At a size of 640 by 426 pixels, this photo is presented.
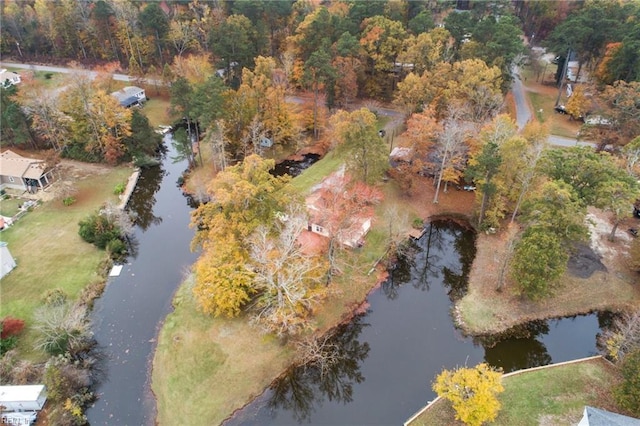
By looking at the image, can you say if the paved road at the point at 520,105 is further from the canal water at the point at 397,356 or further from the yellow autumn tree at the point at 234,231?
the yellow autumn tree at the point at 234,231

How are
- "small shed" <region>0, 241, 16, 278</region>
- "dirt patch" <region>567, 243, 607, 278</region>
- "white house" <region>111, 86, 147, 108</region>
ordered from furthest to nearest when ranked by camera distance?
1. "white house" <region>111, 86, 147, 108</region>
2. "dirt patch" <region>567, 243, 607, 278</region>
3. "small shed" <region>0, 241, 16, 278</region>

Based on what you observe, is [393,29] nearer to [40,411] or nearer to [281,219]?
[281,219]

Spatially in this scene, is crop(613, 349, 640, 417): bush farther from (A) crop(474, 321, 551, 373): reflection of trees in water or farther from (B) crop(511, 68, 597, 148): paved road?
(B) crop(511, 68, 597, 148): paved road

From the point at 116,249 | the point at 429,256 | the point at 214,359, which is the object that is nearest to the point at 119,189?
the point at 116,249

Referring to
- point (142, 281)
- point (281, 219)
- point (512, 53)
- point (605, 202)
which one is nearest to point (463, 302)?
point (605, 202)

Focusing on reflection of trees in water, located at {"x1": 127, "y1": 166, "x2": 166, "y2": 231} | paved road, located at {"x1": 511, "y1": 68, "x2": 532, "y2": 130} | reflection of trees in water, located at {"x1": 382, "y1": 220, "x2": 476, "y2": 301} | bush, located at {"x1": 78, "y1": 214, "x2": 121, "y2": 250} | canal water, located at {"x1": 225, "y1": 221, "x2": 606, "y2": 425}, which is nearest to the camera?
canal water, located at {"x1": 225, "y1": 221, "x2": 606, "y2": 425}

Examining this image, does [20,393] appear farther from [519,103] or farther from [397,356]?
[519,103]

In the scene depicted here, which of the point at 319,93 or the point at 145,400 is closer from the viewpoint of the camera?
the point at 145,400

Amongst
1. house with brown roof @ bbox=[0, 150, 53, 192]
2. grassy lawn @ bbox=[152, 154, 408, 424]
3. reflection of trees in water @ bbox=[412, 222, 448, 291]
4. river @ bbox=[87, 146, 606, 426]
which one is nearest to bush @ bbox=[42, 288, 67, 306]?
river @ bbox=[87, 146, 606, 426]
